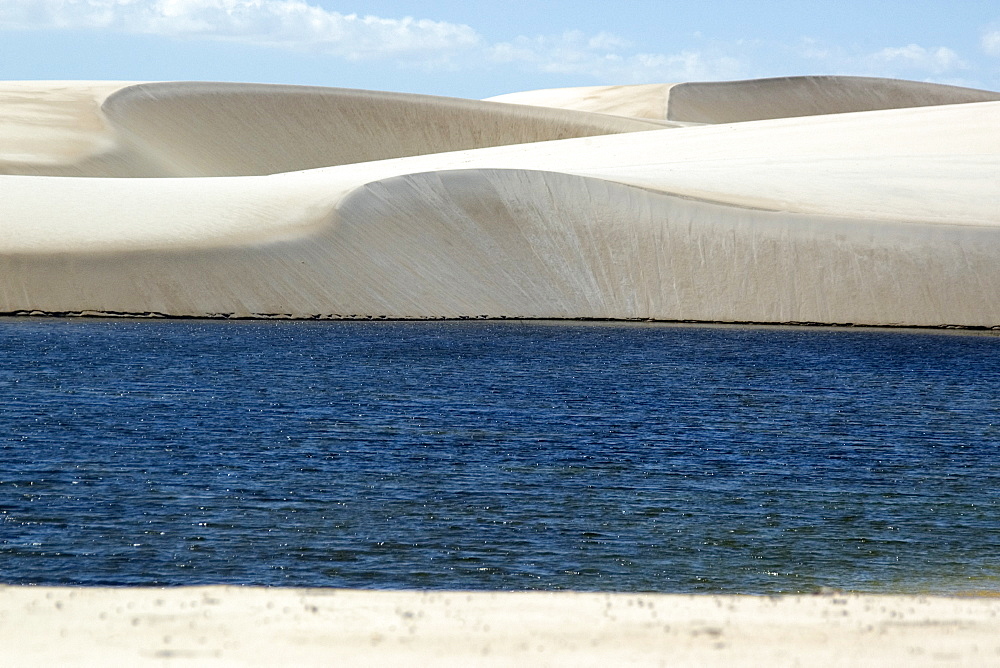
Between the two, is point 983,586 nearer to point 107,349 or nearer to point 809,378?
point 809,378

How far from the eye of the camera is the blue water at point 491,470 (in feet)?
38.3

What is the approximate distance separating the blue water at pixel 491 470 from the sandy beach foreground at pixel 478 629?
241 centimetres

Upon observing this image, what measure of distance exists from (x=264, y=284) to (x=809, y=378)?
724 inches

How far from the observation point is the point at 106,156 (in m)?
67.3

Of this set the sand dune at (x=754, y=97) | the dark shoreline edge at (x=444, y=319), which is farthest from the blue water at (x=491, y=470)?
the sand dune at (x=754, y=97)

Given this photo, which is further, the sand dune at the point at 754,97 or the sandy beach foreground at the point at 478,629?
the sand dune at the point at 754,97

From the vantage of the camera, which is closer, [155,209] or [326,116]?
[155,209]

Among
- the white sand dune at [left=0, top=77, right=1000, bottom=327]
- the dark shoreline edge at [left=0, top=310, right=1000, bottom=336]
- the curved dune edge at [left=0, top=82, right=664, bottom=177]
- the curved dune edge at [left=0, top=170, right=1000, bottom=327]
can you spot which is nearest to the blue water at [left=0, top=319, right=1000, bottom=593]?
the dark shoreline edge at [left=0, top=310, right=1000, bottom=336]

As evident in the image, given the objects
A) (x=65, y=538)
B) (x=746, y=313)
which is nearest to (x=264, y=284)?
(x=746, y=313)

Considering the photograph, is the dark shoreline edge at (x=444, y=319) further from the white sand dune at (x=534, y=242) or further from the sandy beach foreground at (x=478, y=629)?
the sandy beach foreground at (x=478, y=629)

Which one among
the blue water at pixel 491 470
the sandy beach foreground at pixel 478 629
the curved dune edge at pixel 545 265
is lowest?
the curved dune edge at pixel 545 265

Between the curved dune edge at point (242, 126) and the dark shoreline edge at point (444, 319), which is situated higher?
the curved dune edge at point (242, 126)

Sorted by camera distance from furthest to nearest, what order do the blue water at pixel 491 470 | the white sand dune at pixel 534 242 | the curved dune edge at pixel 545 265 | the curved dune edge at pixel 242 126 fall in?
the curved dune edge at pixel 242 126
the white sand dune at pixel 534 242
the curved dune edge at pixel 545 265
the blue water at pixel 491 470

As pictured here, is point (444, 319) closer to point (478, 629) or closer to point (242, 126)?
point (478, 629)
